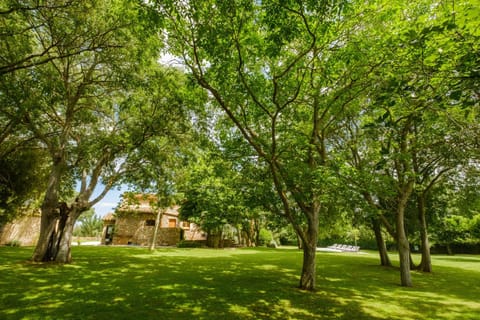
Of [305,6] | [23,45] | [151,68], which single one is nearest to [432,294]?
[305,6]

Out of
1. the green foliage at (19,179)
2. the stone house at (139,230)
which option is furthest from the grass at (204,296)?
the stone house at (139,230)

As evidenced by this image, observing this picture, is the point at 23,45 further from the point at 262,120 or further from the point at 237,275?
the point at 237,275

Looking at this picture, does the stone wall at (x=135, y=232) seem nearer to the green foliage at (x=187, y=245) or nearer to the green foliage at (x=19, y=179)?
the green foliage at (x=187, y=245)

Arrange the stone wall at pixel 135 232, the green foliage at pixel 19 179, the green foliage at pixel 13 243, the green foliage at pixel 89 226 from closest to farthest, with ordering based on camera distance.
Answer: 1. the green foliage at pixel 19 179
2. the green foliage at pixel 13 243
3. the stone wall at pixel 135 232
4. the green foliage at pixel 89 226

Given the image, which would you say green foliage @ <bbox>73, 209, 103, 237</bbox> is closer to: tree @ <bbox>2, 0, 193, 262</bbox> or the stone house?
the stone house

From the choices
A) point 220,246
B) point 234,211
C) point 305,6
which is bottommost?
point 220,246

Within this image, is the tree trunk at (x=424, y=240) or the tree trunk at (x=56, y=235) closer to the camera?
the tree trunk at (x=56, y=235)

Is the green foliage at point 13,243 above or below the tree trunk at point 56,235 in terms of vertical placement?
below

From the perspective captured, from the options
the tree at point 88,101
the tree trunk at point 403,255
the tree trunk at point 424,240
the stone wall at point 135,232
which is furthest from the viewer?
the stone wall at point 135,232

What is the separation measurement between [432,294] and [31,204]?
26.7 meters

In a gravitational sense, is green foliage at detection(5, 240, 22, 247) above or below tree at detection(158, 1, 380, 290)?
below

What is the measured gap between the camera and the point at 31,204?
19.8 metres

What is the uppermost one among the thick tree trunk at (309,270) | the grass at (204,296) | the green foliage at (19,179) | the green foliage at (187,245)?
the green foliage at (19,179)

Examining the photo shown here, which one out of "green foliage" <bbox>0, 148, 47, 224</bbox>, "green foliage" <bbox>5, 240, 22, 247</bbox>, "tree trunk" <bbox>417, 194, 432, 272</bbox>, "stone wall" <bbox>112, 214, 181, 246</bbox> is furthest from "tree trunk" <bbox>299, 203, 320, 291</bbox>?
"stone wall" <bbox>112, 214, 181, 246</bbox>
